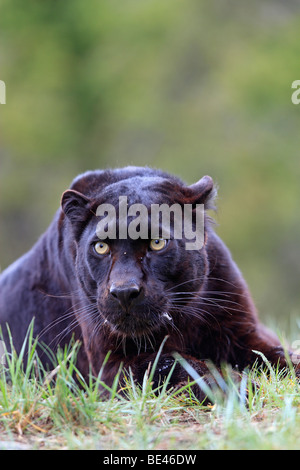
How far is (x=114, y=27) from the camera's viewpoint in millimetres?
18531

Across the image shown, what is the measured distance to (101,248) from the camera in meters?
4.21

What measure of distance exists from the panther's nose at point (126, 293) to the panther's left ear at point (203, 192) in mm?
946

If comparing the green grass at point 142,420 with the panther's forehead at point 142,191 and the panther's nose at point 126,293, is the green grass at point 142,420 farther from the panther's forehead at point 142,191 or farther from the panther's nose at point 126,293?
the panther's forehead at point 142,191

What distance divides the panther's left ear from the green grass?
142cm

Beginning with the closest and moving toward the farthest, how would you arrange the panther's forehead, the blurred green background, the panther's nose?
the panther's nose → the panther's forehead → the blurred green background

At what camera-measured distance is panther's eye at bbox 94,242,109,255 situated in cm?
418

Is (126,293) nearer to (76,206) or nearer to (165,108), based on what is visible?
(76,206)

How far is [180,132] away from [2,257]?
5157 millimetres

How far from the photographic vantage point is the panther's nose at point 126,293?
150 inches

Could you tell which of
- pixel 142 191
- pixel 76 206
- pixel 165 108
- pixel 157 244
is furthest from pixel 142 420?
pixel 165 108

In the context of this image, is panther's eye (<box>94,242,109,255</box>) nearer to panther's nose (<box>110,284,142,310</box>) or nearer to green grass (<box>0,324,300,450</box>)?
panther's nose (<box>110,284,142,310</box>)

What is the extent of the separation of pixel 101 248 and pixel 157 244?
352 mm

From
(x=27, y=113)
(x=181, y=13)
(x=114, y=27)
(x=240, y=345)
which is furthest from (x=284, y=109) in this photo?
(x=240, y=345)

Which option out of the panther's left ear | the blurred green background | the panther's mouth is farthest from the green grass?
the blurred green background
